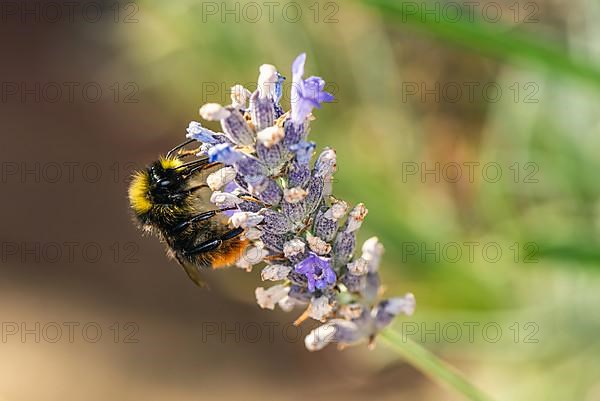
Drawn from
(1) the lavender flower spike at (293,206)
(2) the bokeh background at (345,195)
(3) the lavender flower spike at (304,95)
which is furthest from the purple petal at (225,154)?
(2) the bokeh background at (345,195)

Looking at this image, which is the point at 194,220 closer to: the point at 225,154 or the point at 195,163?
the point at 195,163

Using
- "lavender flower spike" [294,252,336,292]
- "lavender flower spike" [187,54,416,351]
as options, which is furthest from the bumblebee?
"lavender flower spike" [294,252,336,292]

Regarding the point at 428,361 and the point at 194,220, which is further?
the point at 194,220

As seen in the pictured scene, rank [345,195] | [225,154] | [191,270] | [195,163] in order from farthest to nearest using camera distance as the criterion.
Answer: [345,195] → [191,270] → [195,163] → [225,154]

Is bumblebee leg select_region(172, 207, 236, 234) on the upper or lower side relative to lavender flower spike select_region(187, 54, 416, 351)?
upper

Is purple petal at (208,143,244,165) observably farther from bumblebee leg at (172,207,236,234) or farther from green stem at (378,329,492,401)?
green stem at (378,329,492,401)

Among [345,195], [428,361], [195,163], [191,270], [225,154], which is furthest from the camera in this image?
[345,195]

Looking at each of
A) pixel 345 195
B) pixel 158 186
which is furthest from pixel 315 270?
pixel 345 195
